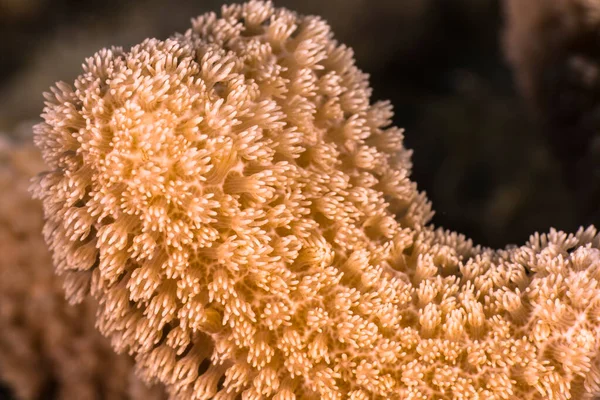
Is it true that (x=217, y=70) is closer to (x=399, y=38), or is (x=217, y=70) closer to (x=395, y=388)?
(x=395, y=388)

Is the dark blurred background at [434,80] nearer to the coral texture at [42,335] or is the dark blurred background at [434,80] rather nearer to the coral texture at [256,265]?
the coral texture at [42,335]

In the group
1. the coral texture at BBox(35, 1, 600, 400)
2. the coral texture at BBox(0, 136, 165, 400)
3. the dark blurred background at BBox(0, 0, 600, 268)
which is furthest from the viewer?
the dark blurred background at BBox(0, 0, 600, 268)

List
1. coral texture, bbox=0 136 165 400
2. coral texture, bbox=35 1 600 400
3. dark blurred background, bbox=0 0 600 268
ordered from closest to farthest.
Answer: coral texture, bbox=35 1 600 400 < coral texture, bbox=0 136 165 400 < dark blurred background, bbox=0 0 600 268

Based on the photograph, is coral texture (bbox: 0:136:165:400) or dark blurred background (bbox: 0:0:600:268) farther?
dark blurred background (bbox: 0:0:600:268)

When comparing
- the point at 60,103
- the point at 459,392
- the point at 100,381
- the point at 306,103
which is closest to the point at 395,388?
the point at 459,392

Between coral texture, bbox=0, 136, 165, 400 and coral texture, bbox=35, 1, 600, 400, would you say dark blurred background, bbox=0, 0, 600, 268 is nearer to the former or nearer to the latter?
coral texture, bbox=0, 136, 165, 400

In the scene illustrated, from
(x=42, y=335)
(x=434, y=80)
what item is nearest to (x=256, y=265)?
(x=42, y=335)

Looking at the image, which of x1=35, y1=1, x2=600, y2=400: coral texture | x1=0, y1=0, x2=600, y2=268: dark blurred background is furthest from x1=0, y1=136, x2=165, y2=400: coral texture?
x1=35, y1=1, x2=600, y2=400: coral texture
